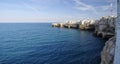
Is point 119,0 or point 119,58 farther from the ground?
point 119,0

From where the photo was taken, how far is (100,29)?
6144 centimetres

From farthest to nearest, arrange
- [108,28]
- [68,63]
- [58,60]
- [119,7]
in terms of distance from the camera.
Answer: [108,28] < [58,60] < [68,63] < [119,7]

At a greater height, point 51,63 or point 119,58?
point 119,58

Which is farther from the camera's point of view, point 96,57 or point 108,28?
point 108,28

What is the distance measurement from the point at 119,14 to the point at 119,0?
908mm

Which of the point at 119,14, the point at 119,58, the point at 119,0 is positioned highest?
the point at 119,0

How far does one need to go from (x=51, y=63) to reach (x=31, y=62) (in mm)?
4199

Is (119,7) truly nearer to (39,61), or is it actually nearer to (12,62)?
(39,61)

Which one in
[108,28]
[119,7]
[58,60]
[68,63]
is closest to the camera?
[119,7]

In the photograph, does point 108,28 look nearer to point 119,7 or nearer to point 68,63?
point 68,63

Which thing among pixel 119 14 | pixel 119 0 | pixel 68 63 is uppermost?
pixel 119 0

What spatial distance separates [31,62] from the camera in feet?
88.3

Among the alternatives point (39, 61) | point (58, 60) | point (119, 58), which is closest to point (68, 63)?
point (58, 60)

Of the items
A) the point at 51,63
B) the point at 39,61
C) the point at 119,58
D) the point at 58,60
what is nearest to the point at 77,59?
the point at 58,60
